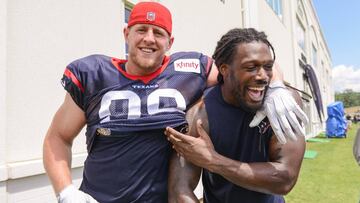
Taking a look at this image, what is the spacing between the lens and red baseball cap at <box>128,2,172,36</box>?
1.60 meters

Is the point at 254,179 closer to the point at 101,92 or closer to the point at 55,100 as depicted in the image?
the point at 101,92

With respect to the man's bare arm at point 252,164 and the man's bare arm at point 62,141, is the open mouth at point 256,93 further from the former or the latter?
the man's bare arm at point 62,141

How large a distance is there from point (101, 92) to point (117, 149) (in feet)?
0.98

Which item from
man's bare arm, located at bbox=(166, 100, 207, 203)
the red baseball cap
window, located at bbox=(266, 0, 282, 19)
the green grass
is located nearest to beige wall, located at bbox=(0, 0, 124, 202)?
the red baseball cap

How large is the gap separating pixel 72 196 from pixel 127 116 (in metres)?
0.47

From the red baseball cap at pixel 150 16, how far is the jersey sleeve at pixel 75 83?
376mm

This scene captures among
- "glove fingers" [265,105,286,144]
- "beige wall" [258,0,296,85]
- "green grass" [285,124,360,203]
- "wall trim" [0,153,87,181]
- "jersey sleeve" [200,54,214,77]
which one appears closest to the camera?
"glove fingers" [265,105,286,144]

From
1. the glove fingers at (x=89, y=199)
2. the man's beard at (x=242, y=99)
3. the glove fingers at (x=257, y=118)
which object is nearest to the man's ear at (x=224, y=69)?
the man's beard at (x=242, y=99)

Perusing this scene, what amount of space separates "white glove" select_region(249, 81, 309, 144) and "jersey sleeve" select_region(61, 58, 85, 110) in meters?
0.86

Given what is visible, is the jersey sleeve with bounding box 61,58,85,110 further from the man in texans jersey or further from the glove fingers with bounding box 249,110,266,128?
the glove fingers with bounding box 249,110,266,128

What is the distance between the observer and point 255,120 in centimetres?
150

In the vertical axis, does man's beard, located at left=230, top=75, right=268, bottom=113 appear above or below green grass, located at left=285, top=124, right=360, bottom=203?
above

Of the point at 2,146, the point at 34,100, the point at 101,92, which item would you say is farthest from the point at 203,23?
the point at 101,92

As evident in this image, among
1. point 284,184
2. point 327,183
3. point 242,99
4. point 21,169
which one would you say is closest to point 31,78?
point 21,169
